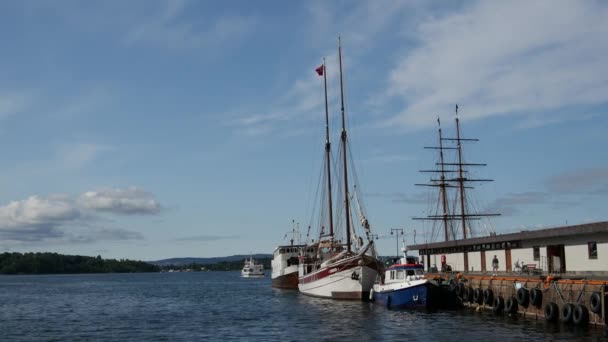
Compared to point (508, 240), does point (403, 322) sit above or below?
below

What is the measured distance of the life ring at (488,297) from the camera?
4812cm

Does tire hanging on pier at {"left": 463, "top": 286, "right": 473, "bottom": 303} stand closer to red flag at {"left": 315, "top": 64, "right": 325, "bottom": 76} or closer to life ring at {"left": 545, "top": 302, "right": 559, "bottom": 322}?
life ring at {"left": 545, "top": 302, "right": 559, "bottom": 322}

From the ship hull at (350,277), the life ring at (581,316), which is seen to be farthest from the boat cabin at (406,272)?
the life ring at (581,316)

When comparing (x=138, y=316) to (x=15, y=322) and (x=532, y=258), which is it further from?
(x=532, y=258)

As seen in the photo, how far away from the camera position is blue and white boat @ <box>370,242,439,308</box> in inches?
2026

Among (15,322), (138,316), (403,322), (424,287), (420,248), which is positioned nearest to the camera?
(403,322)

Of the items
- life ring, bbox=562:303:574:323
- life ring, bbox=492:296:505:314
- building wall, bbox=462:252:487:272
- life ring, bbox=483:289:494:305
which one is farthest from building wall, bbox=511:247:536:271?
life ring, bbox=562:303:574:323

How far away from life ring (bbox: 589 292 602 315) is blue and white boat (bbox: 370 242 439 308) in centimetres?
1697

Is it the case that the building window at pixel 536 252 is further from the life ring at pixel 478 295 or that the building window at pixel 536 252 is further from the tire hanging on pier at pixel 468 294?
the life ring at pixel 478 295

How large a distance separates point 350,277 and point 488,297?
17.2 meters

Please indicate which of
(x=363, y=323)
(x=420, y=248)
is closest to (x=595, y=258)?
(x=363, y=323)

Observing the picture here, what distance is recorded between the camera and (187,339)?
4078 cm

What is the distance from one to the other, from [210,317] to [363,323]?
52.5 feet

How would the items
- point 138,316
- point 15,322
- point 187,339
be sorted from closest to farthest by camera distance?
point 187,339 < point 15,322 < point 138,316
